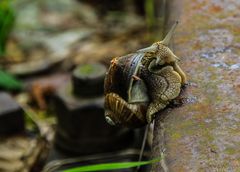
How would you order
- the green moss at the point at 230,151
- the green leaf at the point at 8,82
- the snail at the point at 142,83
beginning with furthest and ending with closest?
the green leaf at the point at 8,82 < the snail at the point at 142,83 < the green moss at the point at 230,151

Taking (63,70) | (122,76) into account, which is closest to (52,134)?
(63,70)

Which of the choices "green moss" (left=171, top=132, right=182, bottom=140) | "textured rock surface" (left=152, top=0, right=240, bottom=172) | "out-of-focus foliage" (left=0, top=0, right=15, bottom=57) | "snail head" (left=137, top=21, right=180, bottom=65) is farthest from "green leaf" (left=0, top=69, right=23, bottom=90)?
"green moss" (left=171, top=132, right=182, bottom=140)

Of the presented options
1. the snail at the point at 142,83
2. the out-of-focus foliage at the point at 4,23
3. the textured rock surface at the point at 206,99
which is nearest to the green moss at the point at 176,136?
the textured rock surface at the point at 206,99

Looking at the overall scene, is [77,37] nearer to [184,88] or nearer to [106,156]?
[106,156]

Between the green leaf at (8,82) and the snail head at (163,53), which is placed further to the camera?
the green leaf at (8,82)

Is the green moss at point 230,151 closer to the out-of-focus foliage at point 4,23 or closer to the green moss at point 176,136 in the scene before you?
the green moss at point 176,136

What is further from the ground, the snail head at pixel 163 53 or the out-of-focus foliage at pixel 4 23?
the snail head at pixel 163 53
